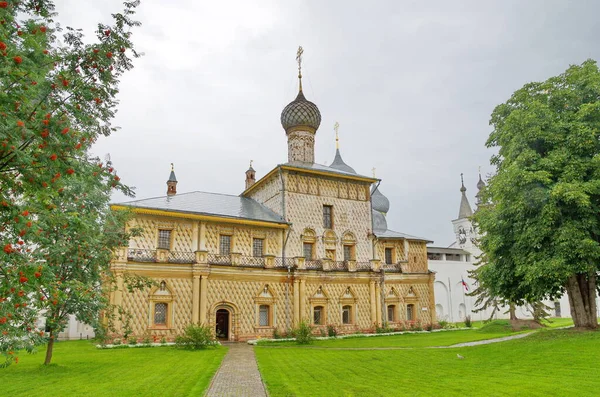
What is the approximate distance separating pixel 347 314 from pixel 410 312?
5524 mm

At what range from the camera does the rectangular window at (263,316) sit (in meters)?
26.0

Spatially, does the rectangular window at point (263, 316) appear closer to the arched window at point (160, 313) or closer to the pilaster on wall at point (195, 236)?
the pilaster on wall at point (195, 236)

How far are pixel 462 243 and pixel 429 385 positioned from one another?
1736 inches

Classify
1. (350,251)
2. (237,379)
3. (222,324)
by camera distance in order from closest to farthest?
(237,379) < (222,324) < (350,251)

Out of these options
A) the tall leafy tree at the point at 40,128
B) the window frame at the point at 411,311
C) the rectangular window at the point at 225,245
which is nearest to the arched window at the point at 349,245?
the window frame at the point at 411,311

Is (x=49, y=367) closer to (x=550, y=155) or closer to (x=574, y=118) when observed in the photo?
(x=550, y=155)

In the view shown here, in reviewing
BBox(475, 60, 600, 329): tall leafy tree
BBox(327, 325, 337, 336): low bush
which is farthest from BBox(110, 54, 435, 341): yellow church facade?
BBox(475, 60, 600, 329): tall leafy tree

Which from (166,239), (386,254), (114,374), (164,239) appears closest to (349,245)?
(386,254)

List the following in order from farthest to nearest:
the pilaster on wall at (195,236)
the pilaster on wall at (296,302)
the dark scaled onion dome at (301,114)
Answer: the dark scaled onion dome at (301,114), the pilaster on wall at (296,302), the pilaster on wall at (195,236)

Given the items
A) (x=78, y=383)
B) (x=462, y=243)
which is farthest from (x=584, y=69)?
(x=462, y=243)

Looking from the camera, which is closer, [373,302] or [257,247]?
[257,247]

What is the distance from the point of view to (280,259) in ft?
89.8

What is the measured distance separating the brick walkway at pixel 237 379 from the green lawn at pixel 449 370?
35 centimetres

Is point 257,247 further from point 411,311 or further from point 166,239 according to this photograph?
Result: point 411,311
